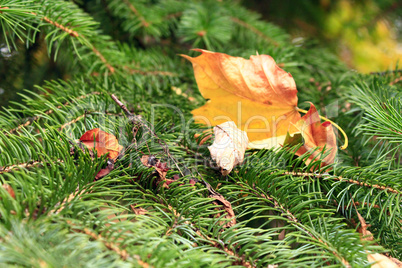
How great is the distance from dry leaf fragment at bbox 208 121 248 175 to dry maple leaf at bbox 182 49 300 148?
0.24 ft

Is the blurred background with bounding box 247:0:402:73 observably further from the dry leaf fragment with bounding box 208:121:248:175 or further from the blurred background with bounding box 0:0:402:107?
the dry leaf fragment with bounding box 208:121:248:175

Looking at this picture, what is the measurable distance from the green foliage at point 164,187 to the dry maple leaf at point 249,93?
7 cm

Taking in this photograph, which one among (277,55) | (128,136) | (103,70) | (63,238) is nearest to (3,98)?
(103,70)

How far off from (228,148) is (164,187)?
0.11 m

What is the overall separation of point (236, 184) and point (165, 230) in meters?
0.14

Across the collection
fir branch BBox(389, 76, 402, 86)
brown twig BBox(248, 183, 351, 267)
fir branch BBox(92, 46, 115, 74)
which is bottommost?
brown twig BBox(248, 183, 351, 267)

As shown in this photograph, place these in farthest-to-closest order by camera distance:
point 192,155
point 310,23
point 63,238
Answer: point 310,23 → point 192,155 → point 63,238

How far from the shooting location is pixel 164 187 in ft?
1.45

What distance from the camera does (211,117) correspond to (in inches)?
23.7

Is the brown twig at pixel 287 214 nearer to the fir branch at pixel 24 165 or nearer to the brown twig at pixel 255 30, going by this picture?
the fir branch at pixel 24 165

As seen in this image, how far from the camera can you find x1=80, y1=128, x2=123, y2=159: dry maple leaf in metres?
0.46

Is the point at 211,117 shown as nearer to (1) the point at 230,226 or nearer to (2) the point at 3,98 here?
(1) the point at 230,226

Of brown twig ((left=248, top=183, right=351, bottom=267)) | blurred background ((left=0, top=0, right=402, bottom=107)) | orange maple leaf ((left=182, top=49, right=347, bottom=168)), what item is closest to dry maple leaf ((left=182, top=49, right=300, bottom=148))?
orange maple leaf ((left=182, top=49, right=347, bottom=168))

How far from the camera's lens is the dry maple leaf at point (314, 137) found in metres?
0.51
